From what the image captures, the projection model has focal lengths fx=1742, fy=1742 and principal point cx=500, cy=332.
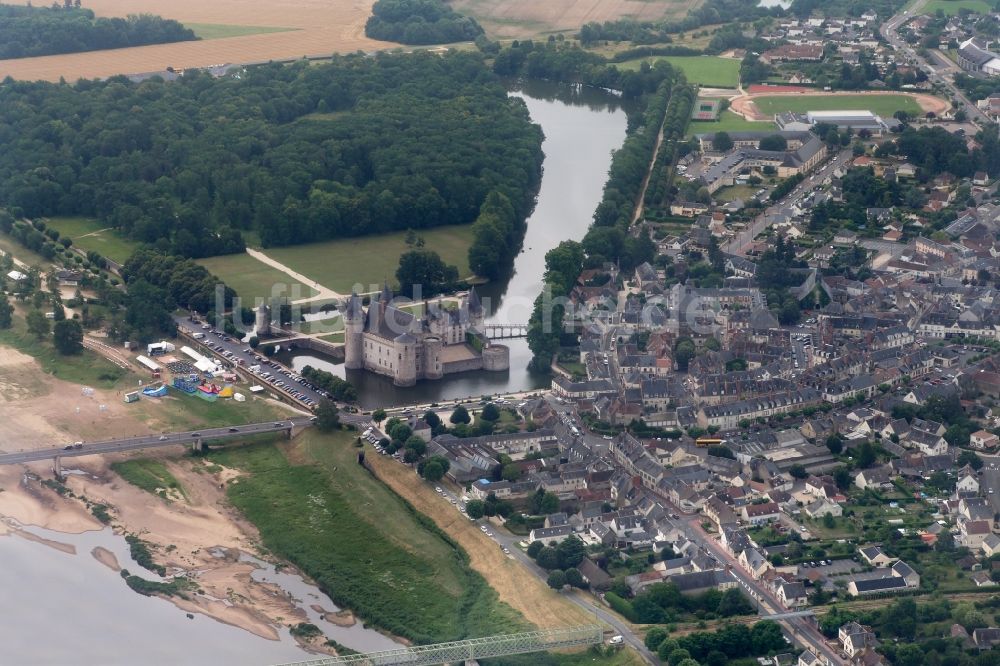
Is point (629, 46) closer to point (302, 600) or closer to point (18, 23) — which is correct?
point (18, 23)

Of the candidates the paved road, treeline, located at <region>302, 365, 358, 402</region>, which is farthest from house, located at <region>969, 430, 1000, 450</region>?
the paved road

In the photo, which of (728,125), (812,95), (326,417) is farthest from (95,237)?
(812,95)

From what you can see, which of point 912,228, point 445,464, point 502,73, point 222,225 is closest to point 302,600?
point 445,464

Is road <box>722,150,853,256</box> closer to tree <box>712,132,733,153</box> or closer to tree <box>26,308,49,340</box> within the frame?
tree <box>712,132,733,153</box>

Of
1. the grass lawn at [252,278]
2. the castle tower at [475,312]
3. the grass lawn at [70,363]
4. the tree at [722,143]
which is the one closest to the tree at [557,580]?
the castle tower at [475,312]

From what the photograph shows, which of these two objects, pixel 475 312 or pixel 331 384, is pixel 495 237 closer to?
pixel 475 312

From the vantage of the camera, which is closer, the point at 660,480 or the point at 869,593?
the point at 869,593

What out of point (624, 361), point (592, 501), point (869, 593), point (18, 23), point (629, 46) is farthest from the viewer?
point (629, 46)
